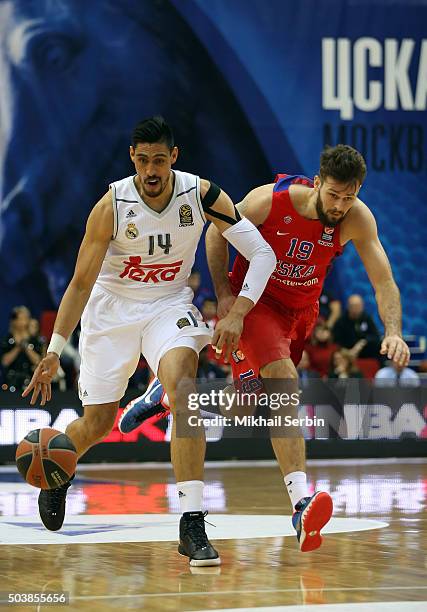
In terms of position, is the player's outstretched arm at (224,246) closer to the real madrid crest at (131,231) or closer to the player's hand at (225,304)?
the player's hand at (225,304)

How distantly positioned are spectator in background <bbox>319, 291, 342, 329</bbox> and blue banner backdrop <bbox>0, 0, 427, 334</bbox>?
0.76 m

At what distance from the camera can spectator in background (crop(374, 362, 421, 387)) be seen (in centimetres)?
1283

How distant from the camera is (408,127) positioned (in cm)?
1752

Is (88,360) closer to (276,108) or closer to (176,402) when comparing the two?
(176,402)

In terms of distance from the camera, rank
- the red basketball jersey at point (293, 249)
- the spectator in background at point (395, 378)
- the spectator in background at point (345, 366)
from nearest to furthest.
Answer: the red basketball jersey at point (293, 249), the spectator in background at point (395, 378), the spectator in background at point (345, 366)

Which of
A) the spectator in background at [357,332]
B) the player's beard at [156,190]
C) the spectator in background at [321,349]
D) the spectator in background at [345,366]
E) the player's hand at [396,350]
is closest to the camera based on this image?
the player's hand at [396,350]

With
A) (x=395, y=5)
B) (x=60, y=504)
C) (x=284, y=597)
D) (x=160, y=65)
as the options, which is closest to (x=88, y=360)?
(x=60, y=504)

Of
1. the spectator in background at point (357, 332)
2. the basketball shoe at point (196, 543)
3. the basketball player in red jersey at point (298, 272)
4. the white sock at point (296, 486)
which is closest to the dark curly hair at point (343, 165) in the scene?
the basketball player in red jersey at point (298, 272)

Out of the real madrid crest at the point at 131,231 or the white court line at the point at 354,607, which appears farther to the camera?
the real madrid crest at the point at 131,231

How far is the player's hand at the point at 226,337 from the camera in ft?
19.1

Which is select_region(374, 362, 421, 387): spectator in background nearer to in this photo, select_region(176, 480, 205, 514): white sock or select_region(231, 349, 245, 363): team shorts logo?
select_region(231, 349, 245, 363): team shorts logo

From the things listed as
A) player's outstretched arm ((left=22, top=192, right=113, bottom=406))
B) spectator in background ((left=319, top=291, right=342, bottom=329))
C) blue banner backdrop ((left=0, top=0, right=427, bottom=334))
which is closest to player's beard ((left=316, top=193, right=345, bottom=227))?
player's outstretched arm ((left=22, top=192, right=113, bottom=406))

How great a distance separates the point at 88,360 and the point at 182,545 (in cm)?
113

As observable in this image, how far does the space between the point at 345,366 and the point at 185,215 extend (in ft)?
25.1
